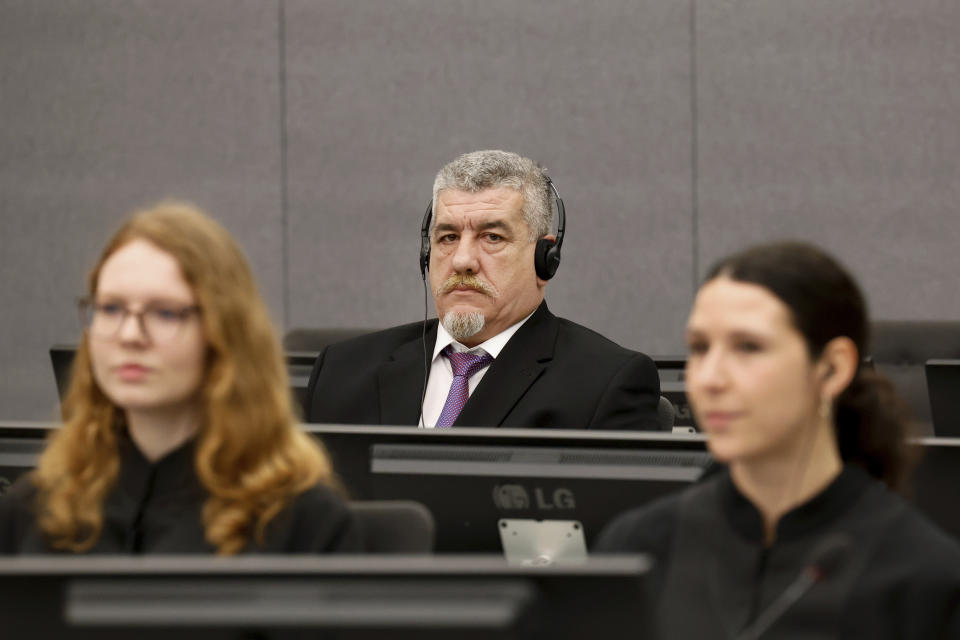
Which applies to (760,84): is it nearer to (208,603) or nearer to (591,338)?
(591,338)

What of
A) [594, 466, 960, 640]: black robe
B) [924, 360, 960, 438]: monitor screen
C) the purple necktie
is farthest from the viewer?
the purple necktie

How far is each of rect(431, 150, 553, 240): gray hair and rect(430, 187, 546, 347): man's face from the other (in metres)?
0.01

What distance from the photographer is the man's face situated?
279cm

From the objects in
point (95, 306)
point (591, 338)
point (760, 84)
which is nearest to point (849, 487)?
point (95, 306)

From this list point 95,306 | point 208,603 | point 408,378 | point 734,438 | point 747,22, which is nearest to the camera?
point 208,603

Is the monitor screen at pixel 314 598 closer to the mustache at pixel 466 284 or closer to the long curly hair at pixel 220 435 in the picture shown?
the long curly hair at pixel 220 435

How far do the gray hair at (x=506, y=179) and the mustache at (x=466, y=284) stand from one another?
161mm

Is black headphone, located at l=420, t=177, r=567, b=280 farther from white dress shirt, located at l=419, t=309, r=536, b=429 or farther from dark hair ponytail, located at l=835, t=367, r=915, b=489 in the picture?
dark hair ponytail, located at l=835, t=367, r=915, b=489

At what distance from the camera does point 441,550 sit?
169 centimetres

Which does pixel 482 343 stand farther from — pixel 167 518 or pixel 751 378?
pixel 751 378

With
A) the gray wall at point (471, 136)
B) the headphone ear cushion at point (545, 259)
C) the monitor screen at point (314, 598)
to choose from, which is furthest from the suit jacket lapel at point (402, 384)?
the gray wall at point (471, 136)

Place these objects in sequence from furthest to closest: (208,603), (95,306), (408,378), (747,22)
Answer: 1. (747,22)
2. (408,378)
3. (95,306)
4. (208,603)

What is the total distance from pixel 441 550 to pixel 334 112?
142 inches

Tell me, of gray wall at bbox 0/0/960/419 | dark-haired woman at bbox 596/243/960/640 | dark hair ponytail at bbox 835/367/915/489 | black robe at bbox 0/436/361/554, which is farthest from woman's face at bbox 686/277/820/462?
gray wall at bbox 0/0/960/419
